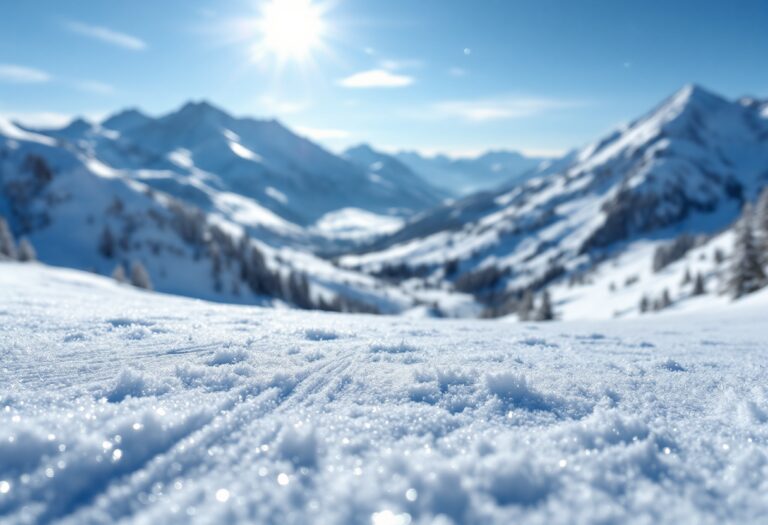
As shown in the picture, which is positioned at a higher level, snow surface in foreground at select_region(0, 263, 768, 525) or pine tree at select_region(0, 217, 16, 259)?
pine tree at select_region(0, 217, 16, 259)

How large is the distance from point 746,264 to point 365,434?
42126mm

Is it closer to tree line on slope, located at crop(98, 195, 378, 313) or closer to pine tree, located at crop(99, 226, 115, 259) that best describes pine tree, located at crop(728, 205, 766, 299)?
tree line on slope, located at crop(98, 195, 378, 313)

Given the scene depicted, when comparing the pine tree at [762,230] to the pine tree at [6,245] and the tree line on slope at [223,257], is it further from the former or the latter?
the pine tree at [6,245]

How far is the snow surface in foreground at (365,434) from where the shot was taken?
2412 millimetres

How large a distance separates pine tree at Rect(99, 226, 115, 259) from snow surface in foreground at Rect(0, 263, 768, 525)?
10678 centimetres

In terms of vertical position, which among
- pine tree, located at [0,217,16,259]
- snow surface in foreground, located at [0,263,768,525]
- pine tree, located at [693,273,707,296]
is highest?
pine tree, located at [0,217,16,259]

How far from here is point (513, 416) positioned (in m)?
3.52

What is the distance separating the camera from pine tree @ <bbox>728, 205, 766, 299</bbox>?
3203 cm

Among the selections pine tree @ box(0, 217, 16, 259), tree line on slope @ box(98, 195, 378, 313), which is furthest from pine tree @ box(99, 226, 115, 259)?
pine tree @ box(0, 217, 16, 259)

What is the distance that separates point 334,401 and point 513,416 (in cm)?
165

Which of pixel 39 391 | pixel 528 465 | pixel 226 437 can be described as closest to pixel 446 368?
pixel 528 465

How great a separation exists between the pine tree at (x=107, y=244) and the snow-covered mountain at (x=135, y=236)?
0.24 m

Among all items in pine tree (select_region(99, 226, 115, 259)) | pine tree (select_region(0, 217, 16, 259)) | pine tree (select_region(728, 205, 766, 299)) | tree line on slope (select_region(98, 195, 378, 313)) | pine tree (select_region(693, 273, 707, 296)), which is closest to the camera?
pine tree (select_region(728, 205, 766, 299))

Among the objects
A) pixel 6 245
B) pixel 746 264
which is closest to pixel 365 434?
pixel 746 264
